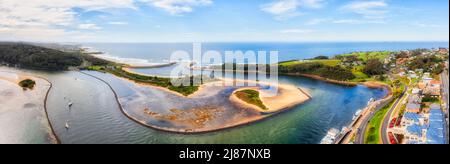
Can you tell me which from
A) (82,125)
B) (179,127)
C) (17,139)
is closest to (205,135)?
(179,127)

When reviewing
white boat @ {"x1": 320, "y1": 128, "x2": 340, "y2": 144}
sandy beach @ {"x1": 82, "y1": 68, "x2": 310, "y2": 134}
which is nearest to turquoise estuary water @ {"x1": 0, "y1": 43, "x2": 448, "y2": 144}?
white boat @ {"x1": 320, "y1": 128, "x2": 340, "y2": 144}

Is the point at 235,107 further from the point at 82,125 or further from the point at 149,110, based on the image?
the point at 82,125

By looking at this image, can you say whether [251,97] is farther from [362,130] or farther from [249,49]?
[249,49]

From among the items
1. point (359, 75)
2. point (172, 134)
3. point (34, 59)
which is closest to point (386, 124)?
point (172, 134)

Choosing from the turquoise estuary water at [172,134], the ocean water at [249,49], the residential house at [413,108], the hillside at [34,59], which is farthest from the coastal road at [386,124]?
the ocean water at [249,49]

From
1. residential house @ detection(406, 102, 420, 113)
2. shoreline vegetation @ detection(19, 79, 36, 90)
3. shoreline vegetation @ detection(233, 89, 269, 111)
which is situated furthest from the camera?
shoreline vegetation @ detection(19, 79, 36, 90)

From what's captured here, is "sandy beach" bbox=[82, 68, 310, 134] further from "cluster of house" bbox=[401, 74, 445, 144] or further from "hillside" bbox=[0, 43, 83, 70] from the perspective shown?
"hillside" bbox=[0, 43, 83, 70]
